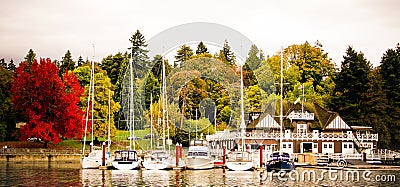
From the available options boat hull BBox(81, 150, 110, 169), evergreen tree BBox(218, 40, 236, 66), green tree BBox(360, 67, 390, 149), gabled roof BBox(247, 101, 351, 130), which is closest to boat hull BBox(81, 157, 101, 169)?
boat hull BBox(81, 150, 110, 169)

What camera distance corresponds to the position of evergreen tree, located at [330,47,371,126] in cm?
8944

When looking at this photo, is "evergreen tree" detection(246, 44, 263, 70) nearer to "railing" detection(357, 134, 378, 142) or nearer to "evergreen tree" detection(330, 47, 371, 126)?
"evergreen tree" detection(330, 47, 371, 126)

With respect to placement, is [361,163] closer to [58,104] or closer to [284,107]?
[284,107]

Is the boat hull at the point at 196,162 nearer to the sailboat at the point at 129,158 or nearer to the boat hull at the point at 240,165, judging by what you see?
the boat hull at the point at 240,165

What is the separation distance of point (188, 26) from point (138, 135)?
15134 mm

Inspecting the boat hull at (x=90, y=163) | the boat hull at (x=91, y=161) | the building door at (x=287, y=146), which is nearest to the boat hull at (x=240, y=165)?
the boat hull at (x=91, y=161)

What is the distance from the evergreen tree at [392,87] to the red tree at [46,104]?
149ft

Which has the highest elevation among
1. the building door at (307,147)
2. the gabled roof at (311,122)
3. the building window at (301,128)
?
the gabled roof at (311,122)

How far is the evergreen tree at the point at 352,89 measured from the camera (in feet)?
293

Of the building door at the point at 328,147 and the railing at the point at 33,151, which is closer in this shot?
the building door at the point at 328,147

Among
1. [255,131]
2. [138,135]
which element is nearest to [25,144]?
[138,135]

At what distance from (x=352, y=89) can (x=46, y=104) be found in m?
45.3

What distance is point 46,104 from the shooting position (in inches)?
3282

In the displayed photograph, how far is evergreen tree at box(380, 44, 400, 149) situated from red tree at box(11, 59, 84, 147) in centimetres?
4552
